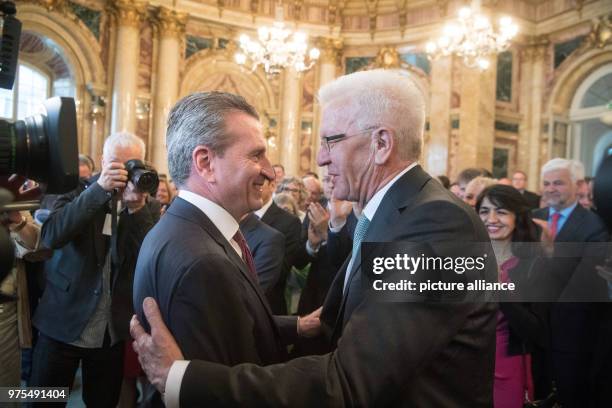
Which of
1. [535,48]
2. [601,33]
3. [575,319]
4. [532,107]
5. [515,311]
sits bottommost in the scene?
[575,319]

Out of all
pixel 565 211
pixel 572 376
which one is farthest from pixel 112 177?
pixel 565 211

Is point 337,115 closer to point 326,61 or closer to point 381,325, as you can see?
point 381,325

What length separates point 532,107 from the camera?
13398 millimetres

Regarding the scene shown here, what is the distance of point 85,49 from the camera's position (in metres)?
12.1

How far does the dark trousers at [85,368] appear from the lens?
2.88 metres

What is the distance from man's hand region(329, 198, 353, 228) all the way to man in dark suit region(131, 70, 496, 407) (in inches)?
68.5

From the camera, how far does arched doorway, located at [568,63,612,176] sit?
12.0 metres

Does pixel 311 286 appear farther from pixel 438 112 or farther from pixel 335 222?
pixel 438 112

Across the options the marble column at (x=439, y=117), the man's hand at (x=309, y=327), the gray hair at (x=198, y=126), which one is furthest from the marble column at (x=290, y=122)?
the gray hair at (x=198, y=126)

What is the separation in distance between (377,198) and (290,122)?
13.1 meters

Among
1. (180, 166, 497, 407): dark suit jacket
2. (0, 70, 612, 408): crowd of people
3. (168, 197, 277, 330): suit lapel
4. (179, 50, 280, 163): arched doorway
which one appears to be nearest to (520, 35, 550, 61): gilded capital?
(179, 50, 280, 163): arched doorway

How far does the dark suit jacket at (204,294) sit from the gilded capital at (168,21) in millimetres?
12534

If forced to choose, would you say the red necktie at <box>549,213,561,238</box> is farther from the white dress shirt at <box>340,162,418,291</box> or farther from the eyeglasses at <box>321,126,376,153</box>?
the eyeglasses at <box>321,126,376,153</box>

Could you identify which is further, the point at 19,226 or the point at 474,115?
the point at 474,115
